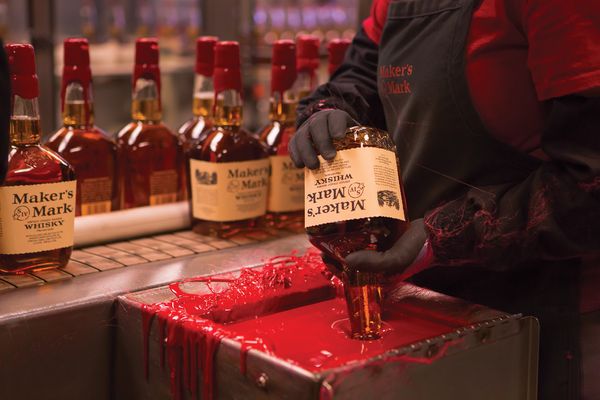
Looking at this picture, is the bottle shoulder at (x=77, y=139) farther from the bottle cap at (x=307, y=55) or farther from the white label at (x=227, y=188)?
the bottle cap at (x=307, y=55)

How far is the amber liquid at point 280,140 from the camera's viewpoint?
169 cm

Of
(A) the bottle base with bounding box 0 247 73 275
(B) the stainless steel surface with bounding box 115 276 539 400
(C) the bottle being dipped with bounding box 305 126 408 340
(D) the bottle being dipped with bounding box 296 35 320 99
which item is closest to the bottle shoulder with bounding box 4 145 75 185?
(A) the bottle base with bounding box 0 247 73 275

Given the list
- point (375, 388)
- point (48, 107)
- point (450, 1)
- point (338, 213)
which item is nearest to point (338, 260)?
point (338, 213)

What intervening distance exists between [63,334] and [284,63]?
0.70 m

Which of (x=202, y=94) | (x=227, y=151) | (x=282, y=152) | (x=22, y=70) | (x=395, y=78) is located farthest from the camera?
(x=202, y=94)

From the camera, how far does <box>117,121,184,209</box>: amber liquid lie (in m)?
1.63

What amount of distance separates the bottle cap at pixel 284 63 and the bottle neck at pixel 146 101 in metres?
0.23

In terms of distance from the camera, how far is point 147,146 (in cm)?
164

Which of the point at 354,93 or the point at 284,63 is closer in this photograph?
the point at 354,93

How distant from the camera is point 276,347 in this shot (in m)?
1.05

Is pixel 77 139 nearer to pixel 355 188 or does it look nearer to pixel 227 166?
pixel 227 166

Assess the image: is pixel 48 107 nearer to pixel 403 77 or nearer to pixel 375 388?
pixel 403 77

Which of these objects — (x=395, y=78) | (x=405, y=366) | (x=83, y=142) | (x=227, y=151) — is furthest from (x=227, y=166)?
(x=405, y=366)

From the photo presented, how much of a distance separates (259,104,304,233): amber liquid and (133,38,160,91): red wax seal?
26 cm
